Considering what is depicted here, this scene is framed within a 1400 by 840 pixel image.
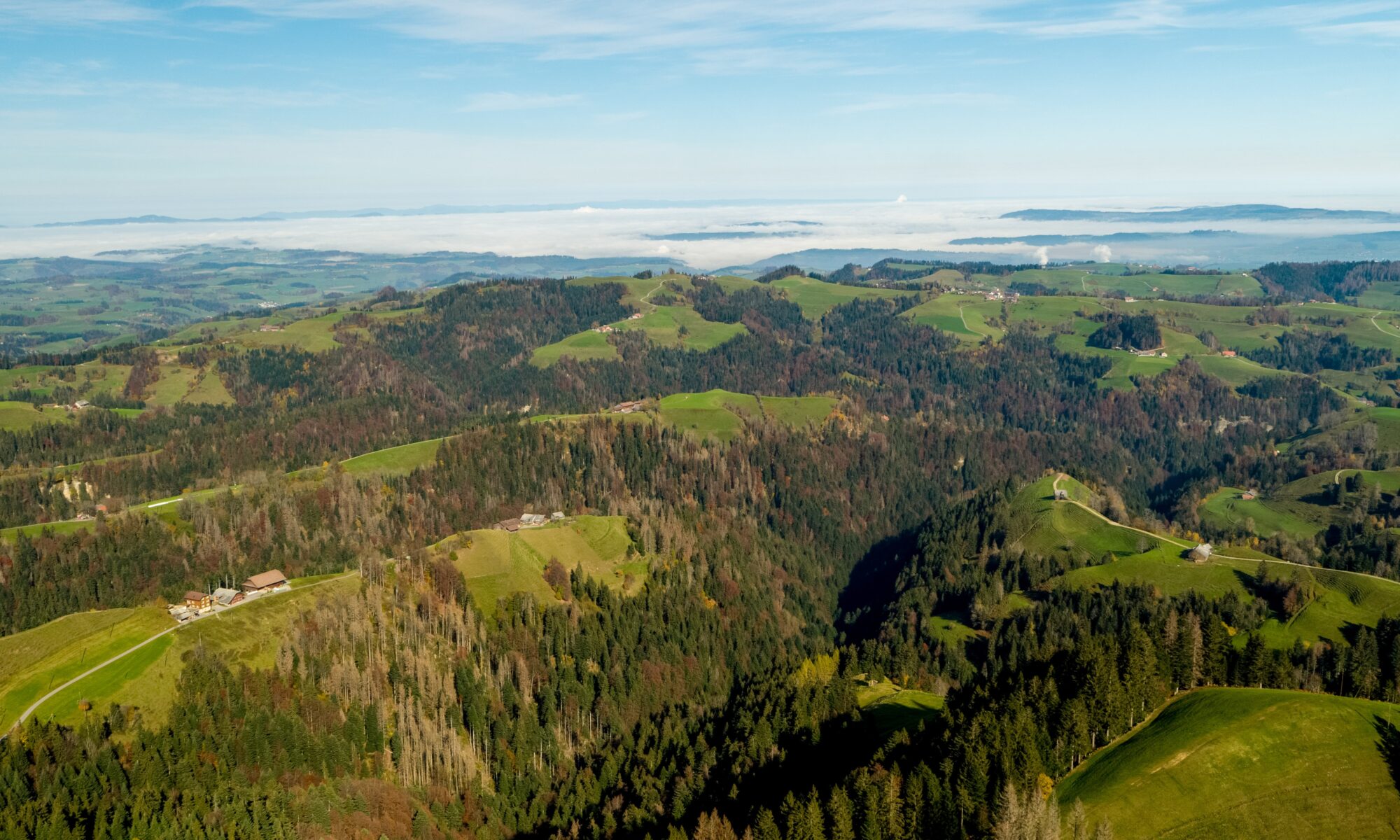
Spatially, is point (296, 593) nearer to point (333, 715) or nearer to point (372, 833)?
point (333, 715)

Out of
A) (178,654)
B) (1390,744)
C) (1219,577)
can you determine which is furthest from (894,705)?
(178,654)

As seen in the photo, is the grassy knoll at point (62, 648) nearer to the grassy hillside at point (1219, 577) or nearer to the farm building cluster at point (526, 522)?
the farm building cluster at point (526, 522)

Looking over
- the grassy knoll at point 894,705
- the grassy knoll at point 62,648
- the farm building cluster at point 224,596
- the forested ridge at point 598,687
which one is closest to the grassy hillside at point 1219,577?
the forested ridge at point 598,687

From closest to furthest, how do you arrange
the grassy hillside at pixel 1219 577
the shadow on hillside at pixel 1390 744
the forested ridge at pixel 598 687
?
1. the shadow on hillside at pixel 1390 744
2. the forested ridge at pixel 598 687
3. the grassy hillside at pixel 1219 577

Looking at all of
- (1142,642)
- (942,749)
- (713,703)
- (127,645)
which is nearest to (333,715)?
(127,645)

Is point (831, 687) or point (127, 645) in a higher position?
point (127, 645)

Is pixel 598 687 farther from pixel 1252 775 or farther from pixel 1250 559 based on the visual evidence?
pixel 1250 559
